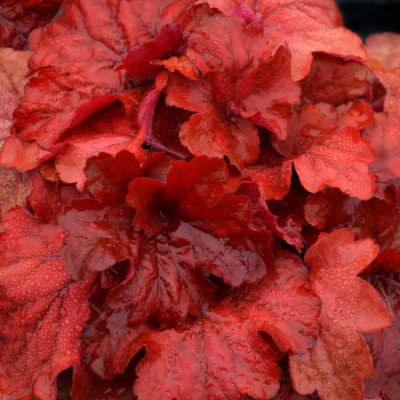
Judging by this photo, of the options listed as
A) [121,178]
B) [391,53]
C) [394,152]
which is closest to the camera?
[121,178]

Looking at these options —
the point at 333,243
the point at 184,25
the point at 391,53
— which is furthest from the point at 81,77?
the point at 391,53

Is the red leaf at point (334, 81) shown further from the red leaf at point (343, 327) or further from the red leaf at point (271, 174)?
the red leaf at point (343, 327)

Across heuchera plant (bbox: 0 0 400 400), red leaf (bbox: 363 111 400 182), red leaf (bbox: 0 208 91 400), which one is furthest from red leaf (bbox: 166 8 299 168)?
red leaf (bbox: 0 208 91 400)

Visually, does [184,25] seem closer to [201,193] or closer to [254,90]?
[254,90]

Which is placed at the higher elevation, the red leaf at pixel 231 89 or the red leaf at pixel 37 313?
the red leaf at pixel 231 89

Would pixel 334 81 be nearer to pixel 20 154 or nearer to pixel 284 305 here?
pixel 284 305

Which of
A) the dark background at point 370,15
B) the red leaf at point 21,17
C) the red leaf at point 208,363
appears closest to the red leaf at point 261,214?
the red leaf at point 208,363

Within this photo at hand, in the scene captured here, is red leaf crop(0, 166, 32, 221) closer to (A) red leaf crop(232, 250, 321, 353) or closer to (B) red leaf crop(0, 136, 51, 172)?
(B) red leaf crop(0, 136, 51, 172)

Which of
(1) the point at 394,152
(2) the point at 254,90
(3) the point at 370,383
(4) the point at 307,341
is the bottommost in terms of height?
(3) the point at 370,383
